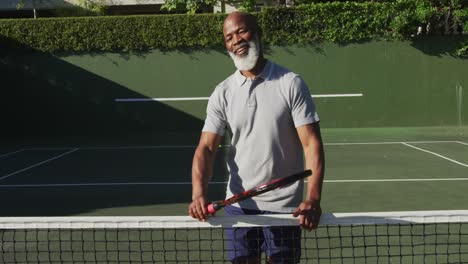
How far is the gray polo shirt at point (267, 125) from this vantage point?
240cm

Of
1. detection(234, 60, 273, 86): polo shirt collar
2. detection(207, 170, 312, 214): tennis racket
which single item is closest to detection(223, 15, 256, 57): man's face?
detection(234, 60, 273, 86): polo shirt collar

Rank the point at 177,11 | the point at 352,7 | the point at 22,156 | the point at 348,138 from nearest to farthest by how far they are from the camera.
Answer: the point at 22,156 → the point at 348,138 → the point at 352,7 → the point at 177,11

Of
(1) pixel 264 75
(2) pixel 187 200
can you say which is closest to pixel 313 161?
(1) pixel 264 75

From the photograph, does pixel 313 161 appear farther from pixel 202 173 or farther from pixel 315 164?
pixel 202 173

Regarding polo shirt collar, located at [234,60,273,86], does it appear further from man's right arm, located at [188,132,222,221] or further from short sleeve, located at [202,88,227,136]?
man's right arm, located at [188,132,222,221]

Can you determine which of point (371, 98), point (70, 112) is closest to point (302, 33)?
point (371, 98)

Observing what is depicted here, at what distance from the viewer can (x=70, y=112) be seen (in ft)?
48.0

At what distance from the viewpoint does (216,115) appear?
256 cm

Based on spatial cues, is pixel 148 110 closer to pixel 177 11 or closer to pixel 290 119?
pixel 177 11

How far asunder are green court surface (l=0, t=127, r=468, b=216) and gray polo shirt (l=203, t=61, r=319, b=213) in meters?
3.86

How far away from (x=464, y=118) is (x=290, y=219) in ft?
43.1

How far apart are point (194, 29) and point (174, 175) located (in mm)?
6350

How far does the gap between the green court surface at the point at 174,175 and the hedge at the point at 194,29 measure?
104 inches

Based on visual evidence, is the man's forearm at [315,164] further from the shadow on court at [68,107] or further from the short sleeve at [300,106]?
the shadow on court at [68,107]
